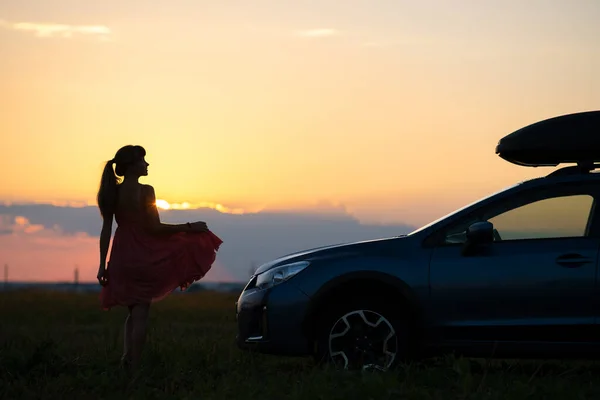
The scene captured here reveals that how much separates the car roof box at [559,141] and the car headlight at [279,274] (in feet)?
6.64

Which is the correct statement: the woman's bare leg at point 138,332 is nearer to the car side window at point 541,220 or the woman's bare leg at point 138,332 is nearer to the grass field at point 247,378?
the grass field at point 247,378

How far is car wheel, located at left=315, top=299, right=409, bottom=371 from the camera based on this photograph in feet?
27.6

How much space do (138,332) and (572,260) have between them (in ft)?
11.7

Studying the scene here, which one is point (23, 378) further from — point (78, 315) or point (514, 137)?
point (78, 315)

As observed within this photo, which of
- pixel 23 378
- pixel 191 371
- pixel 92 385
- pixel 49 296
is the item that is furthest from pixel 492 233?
pixel 49 296

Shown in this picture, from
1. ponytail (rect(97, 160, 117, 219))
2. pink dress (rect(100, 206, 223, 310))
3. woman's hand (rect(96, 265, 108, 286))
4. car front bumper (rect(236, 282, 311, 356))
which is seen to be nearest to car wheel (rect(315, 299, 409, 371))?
car front bumper (rect(236, 282, 311, 356))

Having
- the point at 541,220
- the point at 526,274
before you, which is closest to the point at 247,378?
the point at 526,274

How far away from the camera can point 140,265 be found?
8953 mm

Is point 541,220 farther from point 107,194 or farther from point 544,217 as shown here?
point 107,194

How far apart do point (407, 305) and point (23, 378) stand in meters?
3.07

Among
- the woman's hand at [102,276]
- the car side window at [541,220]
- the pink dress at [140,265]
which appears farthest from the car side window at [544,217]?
the woman's hand at [102,276]

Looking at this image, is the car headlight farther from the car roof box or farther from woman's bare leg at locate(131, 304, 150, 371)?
the car roof box

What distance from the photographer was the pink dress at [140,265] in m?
8.93

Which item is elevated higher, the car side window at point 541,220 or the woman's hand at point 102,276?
the car side window at point 541,220
